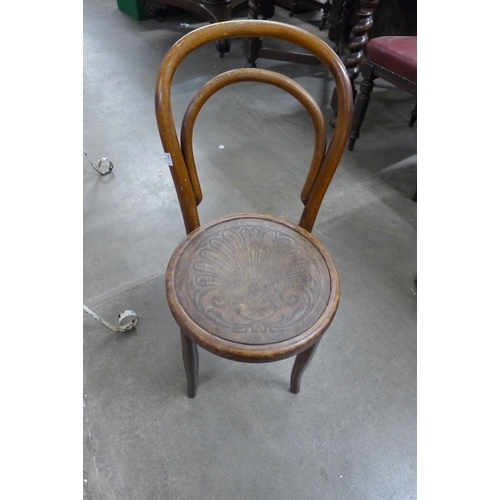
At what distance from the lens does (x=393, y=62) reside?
170cm

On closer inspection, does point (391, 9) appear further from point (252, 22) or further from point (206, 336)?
point (206, 336)

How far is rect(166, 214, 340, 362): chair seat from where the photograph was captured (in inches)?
31.0

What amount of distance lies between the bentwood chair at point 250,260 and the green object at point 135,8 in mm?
2869

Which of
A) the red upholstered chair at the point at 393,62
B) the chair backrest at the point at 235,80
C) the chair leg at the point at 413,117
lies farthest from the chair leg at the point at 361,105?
the chair backrest at the point at 235,80

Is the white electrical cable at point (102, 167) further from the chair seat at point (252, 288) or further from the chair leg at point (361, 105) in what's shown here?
the chair leg at point (361, 105)

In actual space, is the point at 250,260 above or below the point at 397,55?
below

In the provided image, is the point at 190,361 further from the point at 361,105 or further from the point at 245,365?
the point at 361,105

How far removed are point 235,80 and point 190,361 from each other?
720mm

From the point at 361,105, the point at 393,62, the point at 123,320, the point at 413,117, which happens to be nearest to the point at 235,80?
the point at 123,320

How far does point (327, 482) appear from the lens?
40.6 inches

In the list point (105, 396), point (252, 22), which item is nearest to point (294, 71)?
point (252, 22)

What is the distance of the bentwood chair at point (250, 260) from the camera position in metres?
0.79

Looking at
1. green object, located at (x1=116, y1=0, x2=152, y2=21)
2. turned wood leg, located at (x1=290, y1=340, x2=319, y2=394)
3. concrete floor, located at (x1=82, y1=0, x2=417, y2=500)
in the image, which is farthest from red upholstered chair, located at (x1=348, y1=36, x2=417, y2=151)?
green object, located at (x1=116, y1=0, x2=152, y2=21)

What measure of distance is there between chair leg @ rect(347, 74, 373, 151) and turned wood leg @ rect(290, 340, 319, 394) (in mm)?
1320
